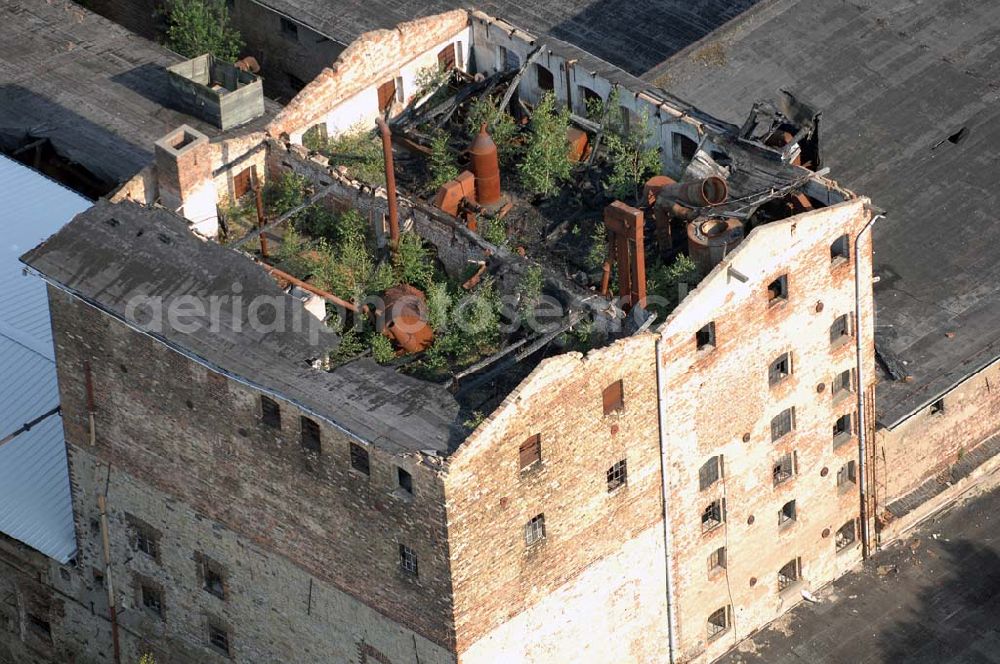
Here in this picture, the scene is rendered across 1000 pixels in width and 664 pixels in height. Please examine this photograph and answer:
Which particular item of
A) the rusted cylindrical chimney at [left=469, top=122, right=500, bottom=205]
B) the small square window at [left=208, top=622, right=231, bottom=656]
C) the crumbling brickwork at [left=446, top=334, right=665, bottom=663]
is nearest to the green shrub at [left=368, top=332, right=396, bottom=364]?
the crumbling brickwork at [left=446, top=334, right=665, bottom=663]

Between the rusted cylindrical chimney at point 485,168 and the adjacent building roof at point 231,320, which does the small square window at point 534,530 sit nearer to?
the adjacent building roof at point 231,320

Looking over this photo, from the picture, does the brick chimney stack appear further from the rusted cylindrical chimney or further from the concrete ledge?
the concrete ledge

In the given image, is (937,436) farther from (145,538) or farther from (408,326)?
(145,538)

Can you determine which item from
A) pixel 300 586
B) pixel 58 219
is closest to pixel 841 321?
pixel 300 586

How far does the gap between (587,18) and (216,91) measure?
20.7 metres

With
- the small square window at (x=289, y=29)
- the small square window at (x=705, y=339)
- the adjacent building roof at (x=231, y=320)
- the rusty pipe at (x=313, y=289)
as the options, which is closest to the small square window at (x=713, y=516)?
the small square window at (x=705, y=339)

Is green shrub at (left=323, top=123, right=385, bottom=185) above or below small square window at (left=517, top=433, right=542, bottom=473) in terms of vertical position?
above

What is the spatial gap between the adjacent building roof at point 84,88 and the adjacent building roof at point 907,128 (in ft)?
55.7

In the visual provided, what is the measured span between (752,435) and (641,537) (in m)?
4.94

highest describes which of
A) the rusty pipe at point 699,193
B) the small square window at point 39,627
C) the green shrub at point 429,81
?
the rusty pipe at point 699,193

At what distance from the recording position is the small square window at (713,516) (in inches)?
3194

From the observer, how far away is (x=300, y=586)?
7762cm

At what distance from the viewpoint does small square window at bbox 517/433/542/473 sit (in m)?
72.8

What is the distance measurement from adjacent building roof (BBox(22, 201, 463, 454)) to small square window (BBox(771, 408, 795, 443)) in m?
13.3
